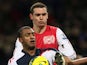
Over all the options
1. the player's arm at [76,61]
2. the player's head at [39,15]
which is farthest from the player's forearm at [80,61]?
the player's head at [39,15]

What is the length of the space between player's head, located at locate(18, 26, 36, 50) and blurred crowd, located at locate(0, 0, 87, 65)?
396cm

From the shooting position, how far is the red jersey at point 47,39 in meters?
8.26

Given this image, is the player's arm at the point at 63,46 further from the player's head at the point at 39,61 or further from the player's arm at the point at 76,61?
the player's head at the point at 39,61

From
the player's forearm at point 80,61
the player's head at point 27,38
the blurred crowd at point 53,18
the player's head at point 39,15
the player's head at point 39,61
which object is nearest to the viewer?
the player's head at point 39,61

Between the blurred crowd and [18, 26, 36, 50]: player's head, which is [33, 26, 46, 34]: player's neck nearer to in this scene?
[18, 26, 36, 50]: player's head

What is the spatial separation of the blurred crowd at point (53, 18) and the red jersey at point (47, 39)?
3355mm

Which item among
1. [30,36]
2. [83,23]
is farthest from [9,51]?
[30,36]

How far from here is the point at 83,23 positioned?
12.9 metres

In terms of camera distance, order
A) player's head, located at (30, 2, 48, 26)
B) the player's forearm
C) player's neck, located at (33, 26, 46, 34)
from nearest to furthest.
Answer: the player's forearm → player's head, located at (30, 2, 48, 26) → player's neck, located at (33, 26, 46, 34)

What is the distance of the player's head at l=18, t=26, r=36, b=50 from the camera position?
752cm

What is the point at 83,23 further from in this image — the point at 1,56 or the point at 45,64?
the point at 45,64

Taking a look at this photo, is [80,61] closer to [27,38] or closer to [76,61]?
[76,61]

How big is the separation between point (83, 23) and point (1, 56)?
8.36 feet

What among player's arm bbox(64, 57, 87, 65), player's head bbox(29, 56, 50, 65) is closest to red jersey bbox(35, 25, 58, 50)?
player's arm bbox(64, 57, 87, 65)
